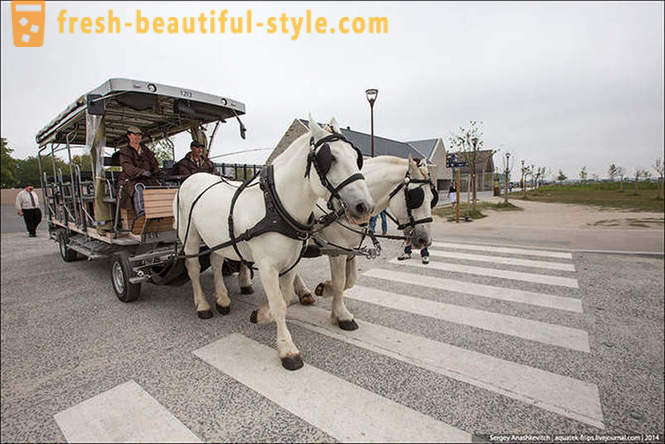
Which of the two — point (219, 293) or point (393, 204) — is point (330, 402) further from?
point (219, 293)

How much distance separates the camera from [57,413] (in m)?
2.02

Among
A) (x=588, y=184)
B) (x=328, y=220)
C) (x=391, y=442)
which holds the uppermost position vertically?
(x=588, y=184)

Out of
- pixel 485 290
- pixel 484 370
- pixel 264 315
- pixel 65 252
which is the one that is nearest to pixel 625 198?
pixel 485 290

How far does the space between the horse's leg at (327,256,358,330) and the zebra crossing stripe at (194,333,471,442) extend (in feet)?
2.80

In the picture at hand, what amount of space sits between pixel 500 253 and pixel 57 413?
802 centimetres

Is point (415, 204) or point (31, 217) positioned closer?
point (415, 204)

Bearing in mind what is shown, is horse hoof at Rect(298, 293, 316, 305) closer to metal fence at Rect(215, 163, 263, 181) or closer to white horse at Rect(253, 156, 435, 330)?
white horse at Rect(253, 156, 435, 330)

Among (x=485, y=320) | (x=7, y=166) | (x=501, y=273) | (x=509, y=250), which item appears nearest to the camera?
(x=485, y=320)

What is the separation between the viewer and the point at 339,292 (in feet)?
10.9

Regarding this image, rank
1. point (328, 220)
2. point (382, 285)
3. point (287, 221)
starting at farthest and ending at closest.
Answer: point (382, 285)
point (328, 220)
point (287, 221)

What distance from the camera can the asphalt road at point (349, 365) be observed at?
6.40ft

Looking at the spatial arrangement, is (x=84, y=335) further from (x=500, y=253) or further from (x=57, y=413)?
(x=500, y=253)

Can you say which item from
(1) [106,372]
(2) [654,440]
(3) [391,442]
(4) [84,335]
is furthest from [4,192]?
(2) [654,440]

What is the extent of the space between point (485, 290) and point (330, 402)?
3.64 meters
